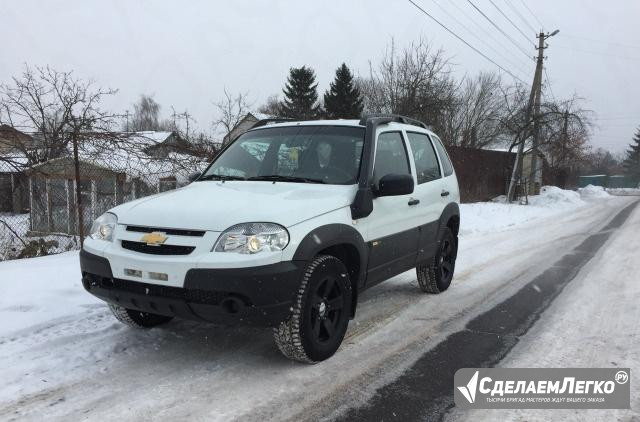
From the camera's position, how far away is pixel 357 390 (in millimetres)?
3283

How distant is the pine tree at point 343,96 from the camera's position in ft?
115

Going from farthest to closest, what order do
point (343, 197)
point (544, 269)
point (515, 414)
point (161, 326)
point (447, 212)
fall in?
point (544, 269)
point (447, 212)
point (161, 326)
point (343, 197)
point (515, 414)

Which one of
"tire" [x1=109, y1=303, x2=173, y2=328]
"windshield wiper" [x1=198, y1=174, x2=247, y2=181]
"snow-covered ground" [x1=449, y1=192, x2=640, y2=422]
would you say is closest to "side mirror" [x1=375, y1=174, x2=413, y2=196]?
"windshield wiper" [x1=198, y1=174, x2=247, y2=181]

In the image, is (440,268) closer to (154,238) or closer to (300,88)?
(154,238)

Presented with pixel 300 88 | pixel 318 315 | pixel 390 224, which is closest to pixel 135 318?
pixel 318 315

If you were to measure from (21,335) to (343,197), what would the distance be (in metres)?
2.91

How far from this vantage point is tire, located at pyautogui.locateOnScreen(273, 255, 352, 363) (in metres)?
3.38

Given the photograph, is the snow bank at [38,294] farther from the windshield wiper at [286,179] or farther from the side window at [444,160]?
the side window at [444,160]

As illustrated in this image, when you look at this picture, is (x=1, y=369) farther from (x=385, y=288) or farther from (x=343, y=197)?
(x=385, y=288)

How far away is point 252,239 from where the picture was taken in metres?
3.15

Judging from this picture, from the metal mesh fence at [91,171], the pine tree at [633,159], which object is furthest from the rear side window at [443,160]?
the pine tree at [633,159]

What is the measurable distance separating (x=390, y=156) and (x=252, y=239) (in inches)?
77.5

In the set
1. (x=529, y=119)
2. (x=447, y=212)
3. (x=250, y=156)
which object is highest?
(x=529, y=119)

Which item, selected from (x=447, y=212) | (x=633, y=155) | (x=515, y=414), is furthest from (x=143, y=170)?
(x=633, y=155)
